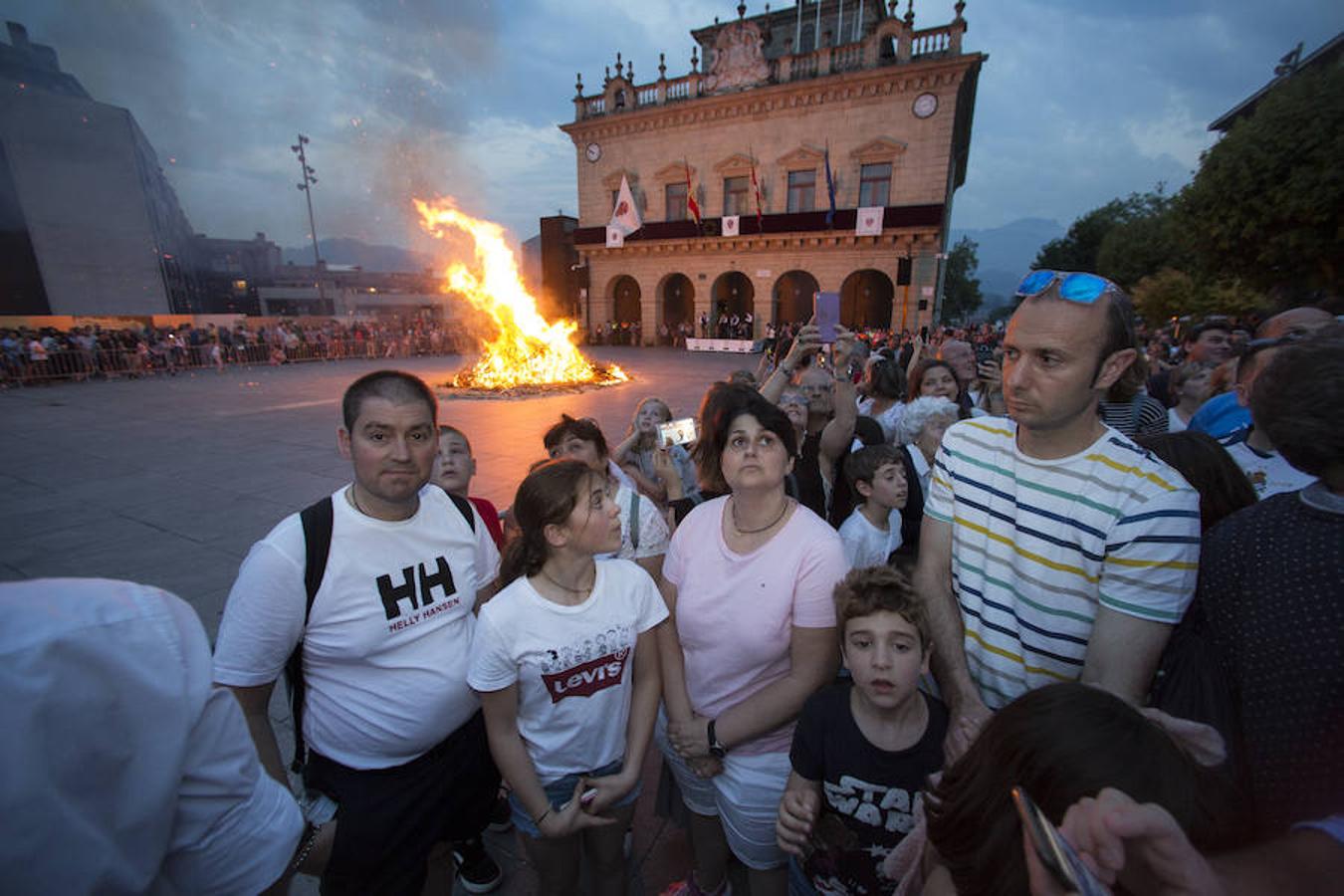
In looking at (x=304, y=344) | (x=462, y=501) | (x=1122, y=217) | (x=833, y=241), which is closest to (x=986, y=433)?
(x=462, y=501)

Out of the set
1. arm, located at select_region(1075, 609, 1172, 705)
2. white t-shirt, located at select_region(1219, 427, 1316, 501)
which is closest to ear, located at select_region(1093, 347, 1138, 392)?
arm, located at select_region(1075, 609, 1172, 705)

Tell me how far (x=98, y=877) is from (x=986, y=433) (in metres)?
2.35

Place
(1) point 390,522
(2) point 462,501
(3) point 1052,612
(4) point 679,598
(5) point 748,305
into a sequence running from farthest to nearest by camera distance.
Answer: (5) point 748,305 → (2) point 462,501 → (4) point 679,598 → (1) point 390,522 → (3) point 1052,612

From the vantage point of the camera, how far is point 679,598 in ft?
7.07

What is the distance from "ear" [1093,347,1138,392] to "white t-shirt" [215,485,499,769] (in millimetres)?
2270

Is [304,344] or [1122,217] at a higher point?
[1122,217]

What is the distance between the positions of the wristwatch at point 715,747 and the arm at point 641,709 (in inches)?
9.2

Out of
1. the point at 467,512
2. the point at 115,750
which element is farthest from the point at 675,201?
the point at 115,750

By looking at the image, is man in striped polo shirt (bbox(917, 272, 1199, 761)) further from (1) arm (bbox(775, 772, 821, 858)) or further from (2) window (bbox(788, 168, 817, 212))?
(2) window (bbox(788, 168, 817, 212))

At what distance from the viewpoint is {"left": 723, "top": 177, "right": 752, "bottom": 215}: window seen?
95.9 feet

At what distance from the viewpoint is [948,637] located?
1.87 metres

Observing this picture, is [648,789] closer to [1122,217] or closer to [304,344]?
[304,344]

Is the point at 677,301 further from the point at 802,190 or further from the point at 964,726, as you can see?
the point at 964,726

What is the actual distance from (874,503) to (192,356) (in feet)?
93.8
